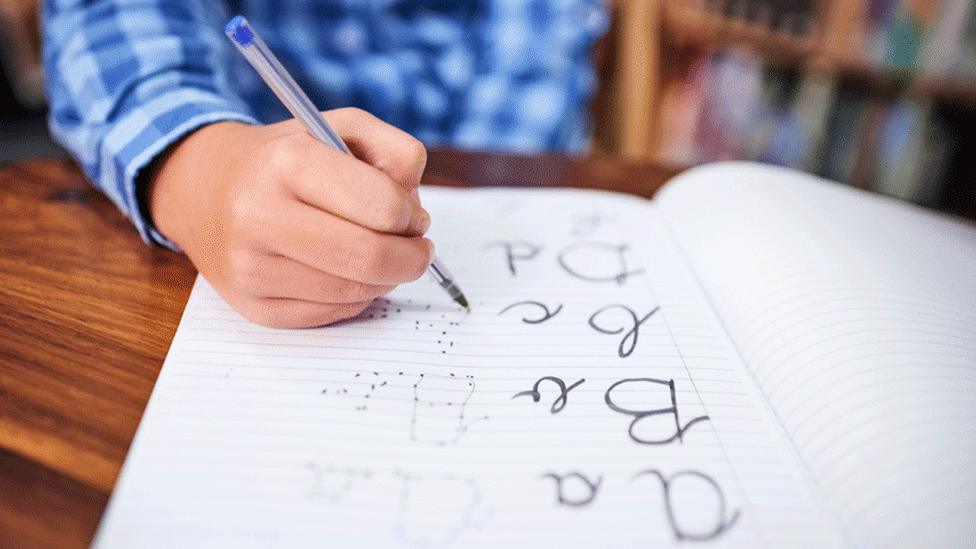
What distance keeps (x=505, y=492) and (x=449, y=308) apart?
120 mm

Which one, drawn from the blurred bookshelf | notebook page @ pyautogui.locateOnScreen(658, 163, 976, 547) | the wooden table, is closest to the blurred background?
the blurred bookshelf

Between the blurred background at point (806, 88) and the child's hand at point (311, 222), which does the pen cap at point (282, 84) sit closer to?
the child's hand at point (311, 222)

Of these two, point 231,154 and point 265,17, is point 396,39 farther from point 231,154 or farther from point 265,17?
point 231,154

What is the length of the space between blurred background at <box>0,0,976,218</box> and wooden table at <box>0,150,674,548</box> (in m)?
0.47

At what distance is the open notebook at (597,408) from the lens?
0.23 m

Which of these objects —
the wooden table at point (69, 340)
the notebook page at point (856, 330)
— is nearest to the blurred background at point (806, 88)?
the notebook page at point (856, 330)

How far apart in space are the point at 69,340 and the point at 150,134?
0.44 ft

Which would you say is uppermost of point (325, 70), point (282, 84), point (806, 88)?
point (282, 84)

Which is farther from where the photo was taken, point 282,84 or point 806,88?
point 806,88

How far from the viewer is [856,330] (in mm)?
312

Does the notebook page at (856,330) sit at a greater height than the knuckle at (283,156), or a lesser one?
lesser

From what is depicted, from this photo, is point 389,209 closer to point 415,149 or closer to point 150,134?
point 415,149

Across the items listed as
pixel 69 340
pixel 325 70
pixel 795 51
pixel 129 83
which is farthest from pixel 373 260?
pixel 795 51

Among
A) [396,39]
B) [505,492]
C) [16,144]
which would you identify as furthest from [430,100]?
[16,144]
